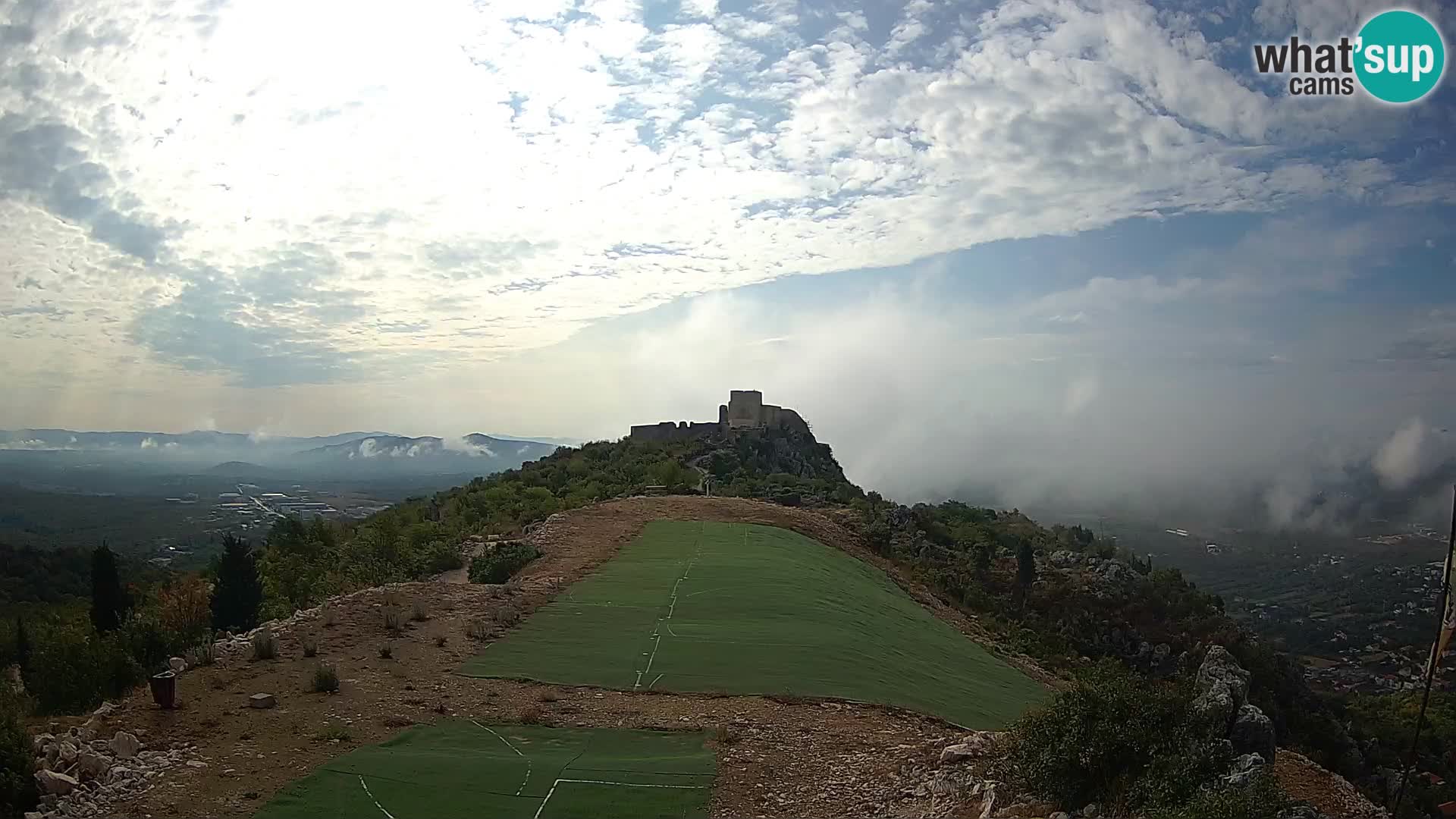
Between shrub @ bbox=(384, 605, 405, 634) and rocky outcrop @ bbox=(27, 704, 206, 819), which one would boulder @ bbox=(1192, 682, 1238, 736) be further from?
shrub @ bbox=(384, 605, 405, 634)

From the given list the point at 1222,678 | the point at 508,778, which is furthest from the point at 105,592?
the point at 1222,678

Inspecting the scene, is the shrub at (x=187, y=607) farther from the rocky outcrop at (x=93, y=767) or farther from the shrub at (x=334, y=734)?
the rocky outcrop at (x=93, y=767)

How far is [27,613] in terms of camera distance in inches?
1382

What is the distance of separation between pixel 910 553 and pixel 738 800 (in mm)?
29745

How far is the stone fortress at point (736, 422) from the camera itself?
68.1 metres

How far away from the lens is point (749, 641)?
647 inches

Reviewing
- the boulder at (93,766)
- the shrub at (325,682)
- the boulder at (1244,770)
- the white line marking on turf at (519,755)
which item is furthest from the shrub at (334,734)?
the boulder at (1244,770)

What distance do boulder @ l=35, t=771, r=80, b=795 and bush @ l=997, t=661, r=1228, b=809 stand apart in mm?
9363

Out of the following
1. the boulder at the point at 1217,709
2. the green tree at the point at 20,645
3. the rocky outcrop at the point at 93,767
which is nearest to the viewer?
the rocky outcrop at the point at 93,767

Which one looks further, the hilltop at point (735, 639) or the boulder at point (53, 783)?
the hilltop at point (735, 639)

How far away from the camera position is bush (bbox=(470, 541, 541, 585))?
22719 mm

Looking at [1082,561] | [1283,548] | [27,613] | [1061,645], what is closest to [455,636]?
[1061,645]

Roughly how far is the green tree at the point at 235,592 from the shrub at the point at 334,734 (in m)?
Answer: 11.5

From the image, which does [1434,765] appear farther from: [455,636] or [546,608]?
[455,636]
